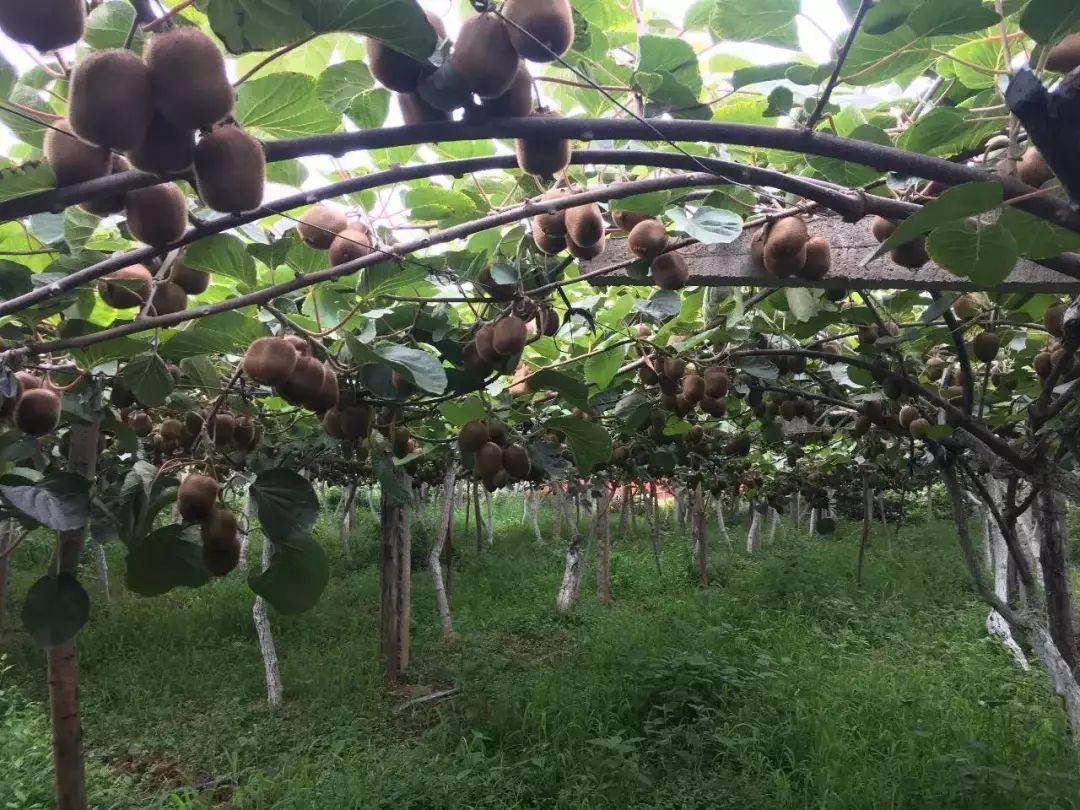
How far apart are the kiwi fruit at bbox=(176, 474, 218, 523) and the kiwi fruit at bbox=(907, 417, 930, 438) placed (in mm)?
2513

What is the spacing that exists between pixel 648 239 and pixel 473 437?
805mm

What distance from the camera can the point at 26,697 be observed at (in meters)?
5.66

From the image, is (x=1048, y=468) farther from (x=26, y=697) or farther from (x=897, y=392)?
(x=26, y=697)

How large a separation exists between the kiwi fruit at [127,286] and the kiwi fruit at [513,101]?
2.49 ft

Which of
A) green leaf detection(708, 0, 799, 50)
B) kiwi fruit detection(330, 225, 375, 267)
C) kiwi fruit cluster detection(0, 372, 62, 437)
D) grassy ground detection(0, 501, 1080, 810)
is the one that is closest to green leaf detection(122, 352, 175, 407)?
kiwi fruit cluster detection(0, 372, 62, 437)

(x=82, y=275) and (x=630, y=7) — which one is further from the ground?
(x=630, y=7)

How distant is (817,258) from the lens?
1.41m

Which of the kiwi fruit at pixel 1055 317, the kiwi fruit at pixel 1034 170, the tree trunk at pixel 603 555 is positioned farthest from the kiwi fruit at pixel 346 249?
the tree trunk at pixel 603 555

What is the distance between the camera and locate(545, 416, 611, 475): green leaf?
2193 millimetres

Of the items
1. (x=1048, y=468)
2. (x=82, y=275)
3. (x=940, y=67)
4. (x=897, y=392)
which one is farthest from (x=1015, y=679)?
(x=82, y=275)

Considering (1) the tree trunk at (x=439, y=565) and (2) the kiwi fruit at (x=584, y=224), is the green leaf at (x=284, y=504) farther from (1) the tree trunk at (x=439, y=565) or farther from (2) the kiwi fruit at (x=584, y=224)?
(1) the tree trunk at (x=439, y=565)

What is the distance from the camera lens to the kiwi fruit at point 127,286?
4.03 ft

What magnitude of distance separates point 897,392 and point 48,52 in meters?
2.55

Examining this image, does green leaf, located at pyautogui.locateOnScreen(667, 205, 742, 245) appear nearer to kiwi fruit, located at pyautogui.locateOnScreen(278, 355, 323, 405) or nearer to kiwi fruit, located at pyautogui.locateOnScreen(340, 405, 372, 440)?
kiwi fruit, located at pyautogui.locateOnScreen(278, 355, 323, 405)
